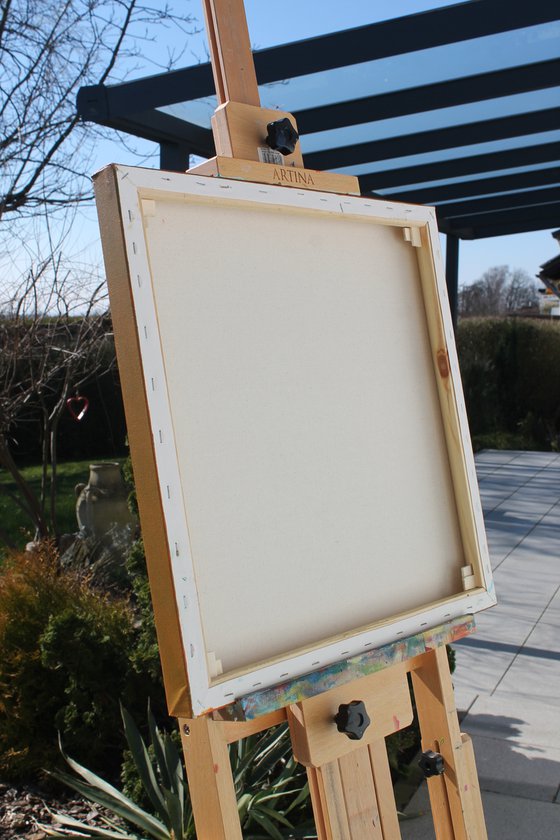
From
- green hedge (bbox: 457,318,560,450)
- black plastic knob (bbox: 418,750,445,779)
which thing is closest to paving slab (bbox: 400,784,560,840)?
black plastic knob (bbox: 418,750,445,779)

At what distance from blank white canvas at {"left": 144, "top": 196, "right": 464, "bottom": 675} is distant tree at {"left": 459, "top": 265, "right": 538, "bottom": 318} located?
38.3 m

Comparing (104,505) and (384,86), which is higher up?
(384,86)

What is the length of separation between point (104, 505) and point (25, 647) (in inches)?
118

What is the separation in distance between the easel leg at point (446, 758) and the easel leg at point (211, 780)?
1.62 ft

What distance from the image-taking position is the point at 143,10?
9.13 metres

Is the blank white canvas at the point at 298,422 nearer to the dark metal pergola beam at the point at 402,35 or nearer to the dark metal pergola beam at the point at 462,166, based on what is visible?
the dark metal pergola beam at the point at 402,35

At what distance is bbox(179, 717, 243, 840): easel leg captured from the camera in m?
1.34

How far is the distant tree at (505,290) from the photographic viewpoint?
134 feet

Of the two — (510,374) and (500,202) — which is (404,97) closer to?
(500,202)

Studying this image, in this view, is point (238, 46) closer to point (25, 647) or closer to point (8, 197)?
point (25, 647)

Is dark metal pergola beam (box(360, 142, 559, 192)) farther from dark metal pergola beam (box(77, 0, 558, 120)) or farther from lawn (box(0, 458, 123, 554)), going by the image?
lawn (box(0, 458, 123, 554))

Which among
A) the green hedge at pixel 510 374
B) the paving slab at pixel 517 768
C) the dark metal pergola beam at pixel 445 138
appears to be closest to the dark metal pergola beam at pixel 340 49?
the dark metal pergola beam at pixel 445 138

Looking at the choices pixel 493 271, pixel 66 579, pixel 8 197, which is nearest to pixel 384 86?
pixel 66 579

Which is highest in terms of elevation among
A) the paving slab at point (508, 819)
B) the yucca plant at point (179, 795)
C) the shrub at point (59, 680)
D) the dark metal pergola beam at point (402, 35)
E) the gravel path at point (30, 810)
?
the dark metal pergola beam at point (402, 35)
